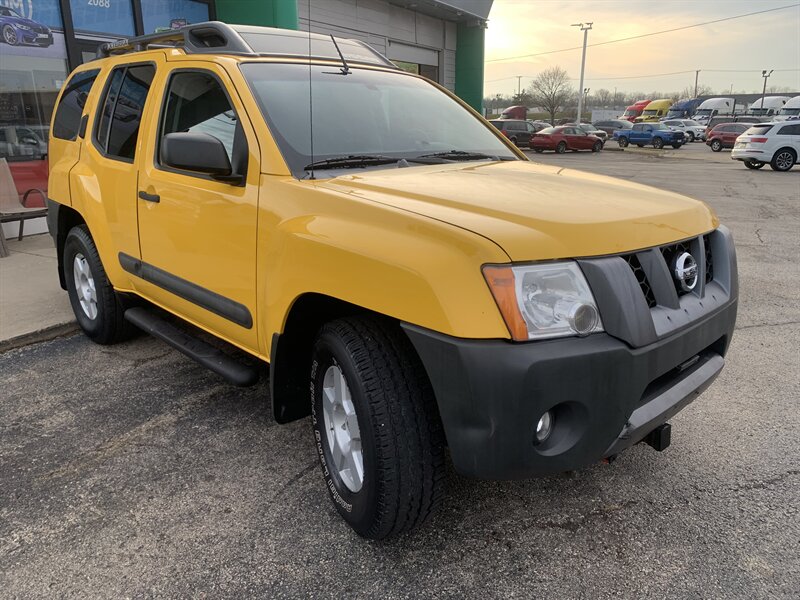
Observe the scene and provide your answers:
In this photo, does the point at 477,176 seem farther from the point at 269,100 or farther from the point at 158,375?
the point at 158,375

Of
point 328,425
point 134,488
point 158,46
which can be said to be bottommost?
point 134,488

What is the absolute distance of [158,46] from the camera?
12.7 feet

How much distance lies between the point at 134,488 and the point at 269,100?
1.83 meters

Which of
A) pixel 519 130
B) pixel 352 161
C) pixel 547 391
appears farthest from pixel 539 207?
pixel 519 130

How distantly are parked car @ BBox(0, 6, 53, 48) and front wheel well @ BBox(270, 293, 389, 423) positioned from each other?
26.2ft

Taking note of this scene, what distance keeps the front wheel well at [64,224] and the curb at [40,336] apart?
0.32 meters

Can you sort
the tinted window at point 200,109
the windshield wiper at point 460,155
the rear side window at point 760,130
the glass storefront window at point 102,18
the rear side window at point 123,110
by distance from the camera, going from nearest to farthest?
the tinted window at point 200,109 < the windshield wiper at point 460,155 < the rear side window at point 123,110 < the glass storefront window at point 102,18 < the rear side window at point 760,130

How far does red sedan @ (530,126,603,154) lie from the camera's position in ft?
99.2

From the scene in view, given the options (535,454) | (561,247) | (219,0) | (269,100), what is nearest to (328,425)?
(535,454)

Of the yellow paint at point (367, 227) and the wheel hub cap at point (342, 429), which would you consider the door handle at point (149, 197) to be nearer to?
the yellow paint at point (367, 227)

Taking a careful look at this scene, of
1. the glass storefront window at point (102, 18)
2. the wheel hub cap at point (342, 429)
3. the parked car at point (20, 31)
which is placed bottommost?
the wheel hub cap at point (342, 429)

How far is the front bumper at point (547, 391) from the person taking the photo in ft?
5.78

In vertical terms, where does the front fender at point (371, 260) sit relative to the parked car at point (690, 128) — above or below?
below

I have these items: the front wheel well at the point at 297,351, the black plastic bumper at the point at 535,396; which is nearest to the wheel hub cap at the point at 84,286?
the front wheel well at the point at 297,351
